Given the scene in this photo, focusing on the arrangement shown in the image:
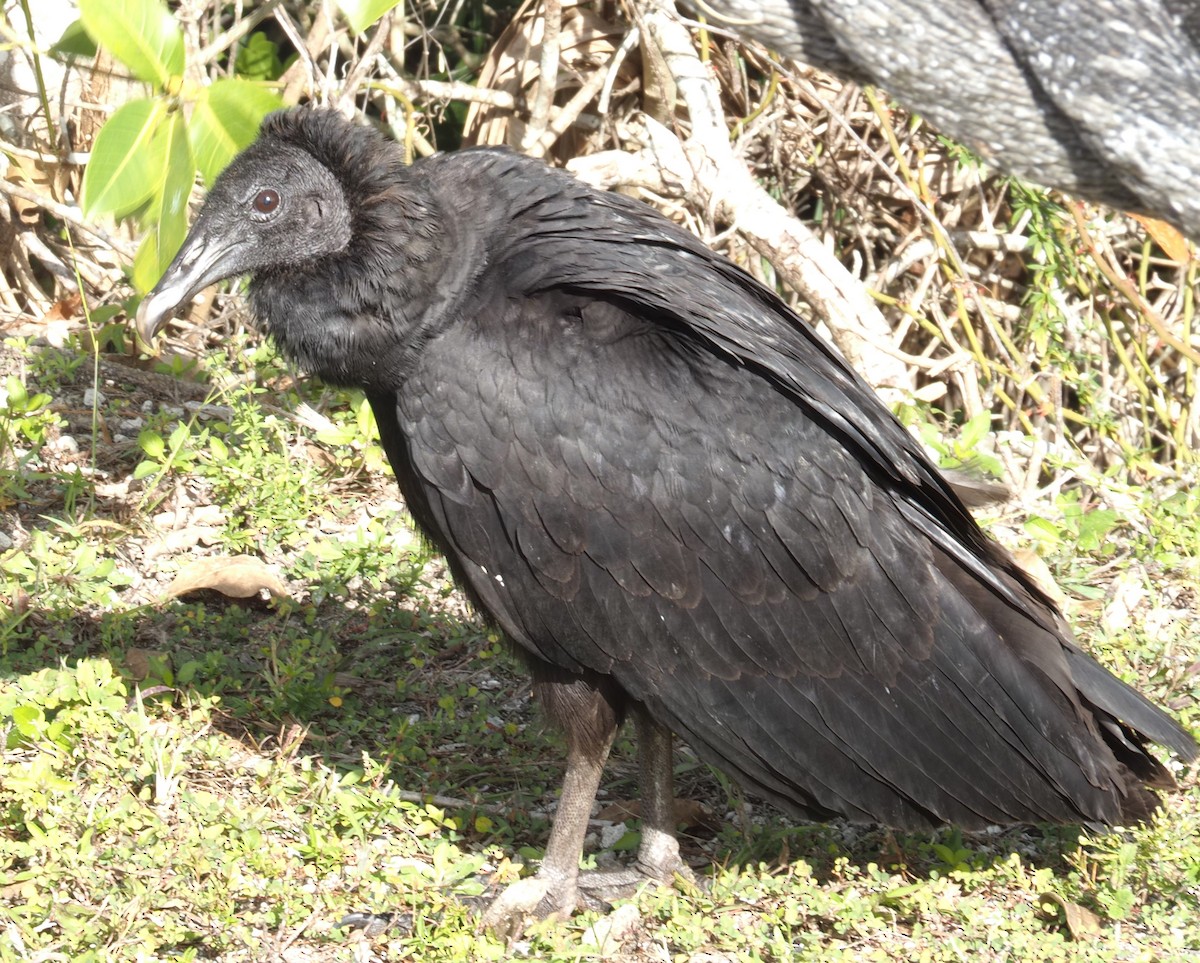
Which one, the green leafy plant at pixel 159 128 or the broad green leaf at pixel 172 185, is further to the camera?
the broad green leaf at pixel 172 185

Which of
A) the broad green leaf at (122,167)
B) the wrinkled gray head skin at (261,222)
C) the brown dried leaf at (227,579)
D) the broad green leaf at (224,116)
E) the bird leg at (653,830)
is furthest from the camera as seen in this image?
the brown dried leaf at (227,579)

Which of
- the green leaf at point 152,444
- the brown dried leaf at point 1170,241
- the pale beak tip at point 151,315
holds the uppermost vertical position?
the brown dried leaf at point 1170,241

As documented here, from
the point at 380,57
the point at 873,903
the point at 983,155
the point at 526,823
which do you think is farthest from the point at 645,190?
the point at 983,155

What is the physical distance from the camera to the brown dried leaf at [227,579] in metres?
4.09

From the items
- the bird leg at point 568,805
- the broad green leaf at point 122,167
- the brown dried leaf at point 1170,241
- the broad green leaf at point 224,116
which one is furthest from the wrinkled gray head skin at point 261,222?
the brown dried leaf at point 1170,241

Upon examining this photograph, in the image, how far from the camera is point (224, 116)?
3023 mm

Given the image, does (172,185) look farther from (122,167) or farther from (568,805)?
(568,805)

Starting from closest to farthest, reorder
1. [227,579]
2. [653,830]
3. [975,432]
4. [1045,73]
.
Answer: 1. [1045,73]
2. [653,830]
3. [227,579]
4. [975,432]

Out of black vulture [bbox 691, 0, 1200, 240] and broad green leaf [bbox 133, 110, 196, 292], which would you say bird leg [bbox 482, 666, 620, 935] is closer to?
broad green leaf [bbox 133, 110, 196, 292]

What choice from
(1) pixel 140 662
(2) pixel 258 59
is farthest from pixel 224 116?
(2) pixel 258 59

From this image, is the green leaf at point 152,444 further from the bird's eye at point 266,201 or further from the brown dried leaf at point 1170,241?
the brown dried leaf at point 1170,241

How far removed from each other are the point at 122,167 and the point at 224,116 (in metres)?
0.26

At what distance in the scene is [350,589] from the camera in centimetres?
429

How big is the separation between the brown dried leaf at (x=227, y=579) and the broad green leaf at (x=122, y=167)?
4.74 ft
